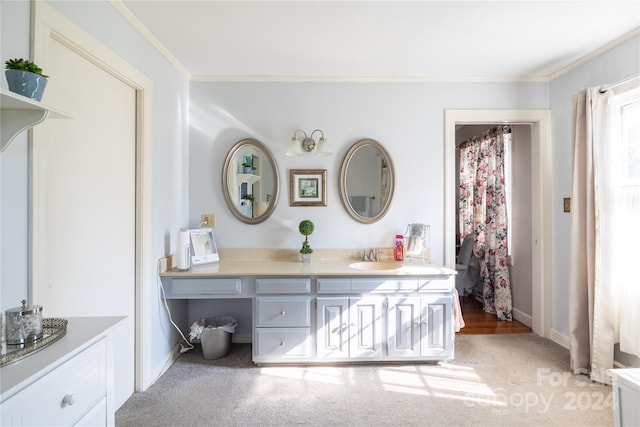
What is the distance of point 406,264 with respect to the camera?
2781 millimetres

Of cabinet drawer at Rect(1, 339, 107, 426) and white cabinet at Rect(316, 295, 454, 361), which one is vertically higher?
cabinet drawer at Rect(1, 339, 107, 426)

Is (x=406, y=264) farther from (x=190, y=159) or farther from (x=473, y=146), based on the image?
(x=473, y=146)

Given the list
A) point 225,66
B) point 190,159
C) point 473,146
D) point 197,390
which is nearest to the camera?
point 197,390

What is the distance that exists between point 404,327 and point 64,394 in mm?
2141

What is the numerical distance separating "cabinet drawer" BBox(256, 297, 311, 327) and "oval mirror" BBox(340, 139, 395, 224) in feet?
3.22

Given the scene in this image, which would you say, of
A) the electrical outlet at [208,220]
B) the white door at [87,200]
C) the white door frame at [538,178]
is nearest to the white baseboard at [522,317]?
the white door frame at [538,178]

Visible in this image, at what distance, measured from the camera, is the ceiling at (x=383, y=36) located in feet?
6.33

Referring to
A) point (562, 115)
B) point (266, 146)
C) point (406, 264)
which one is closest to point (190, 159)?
point (266, 146)

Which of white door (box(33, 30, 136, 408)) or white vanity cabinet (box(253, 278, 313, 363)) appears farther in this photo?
white vanity cabinet (box(253, 278, 313, 363))

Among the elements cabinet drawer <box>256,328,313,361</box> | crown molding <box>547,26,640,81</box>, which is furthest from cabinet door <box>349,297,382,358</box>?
crown molding <box>547,26,640,81</box>

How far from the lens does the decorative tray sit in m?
0.85

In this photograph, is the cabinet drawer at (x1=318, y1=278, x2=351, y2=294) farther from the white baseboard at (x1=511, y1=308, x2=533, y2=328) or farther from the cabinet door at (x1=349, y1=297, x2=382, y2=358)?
the white baseboard at (x1=511, y1=308, x2=533, y2=328)

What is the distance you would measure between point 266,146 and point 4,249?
2040mm

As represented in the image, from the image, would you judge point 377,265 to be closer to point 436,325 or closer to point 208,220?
point 436,325
